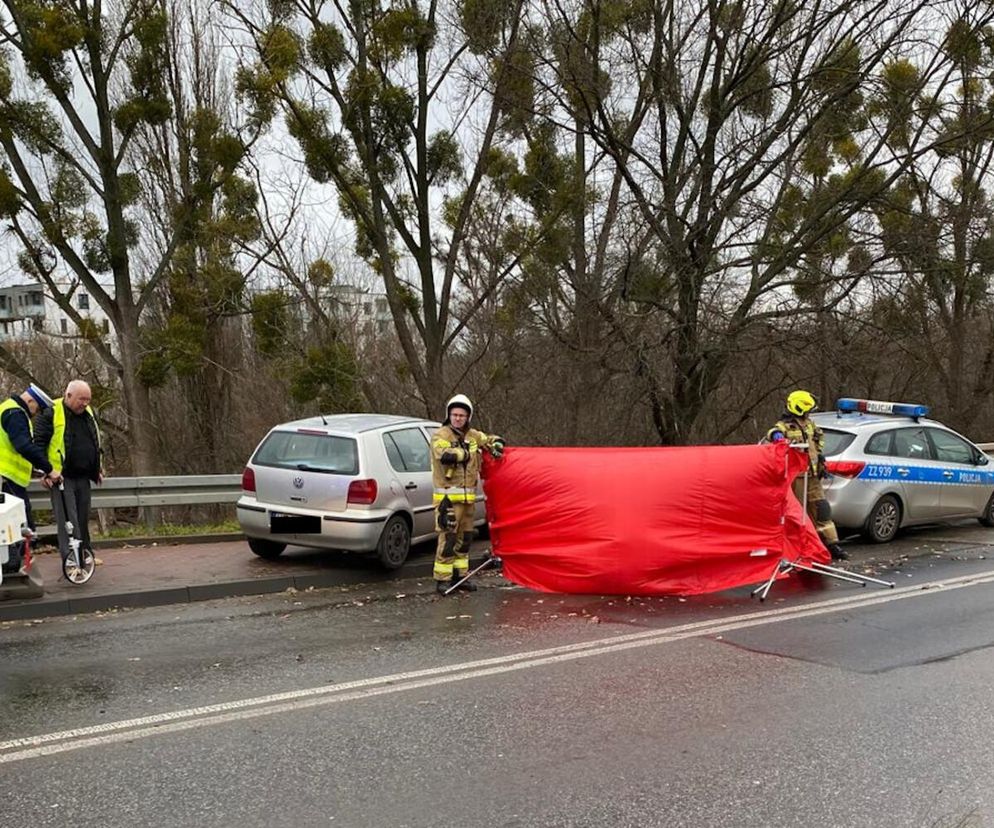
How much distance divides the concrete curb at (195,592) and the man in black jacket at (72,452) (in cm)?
68

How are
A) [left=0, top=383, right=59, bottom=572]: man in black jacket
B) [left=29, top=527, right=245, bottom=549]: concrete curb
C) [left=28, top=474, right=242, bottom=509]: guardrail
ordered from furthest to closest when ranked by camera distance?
[left=28, top=474, right=242, bottom=509]: guardrail → [left=29, top=527, right=245, bottom=549]: concrete curb → [left=0, top=383, right=59, bottom=572]: man in black jacket

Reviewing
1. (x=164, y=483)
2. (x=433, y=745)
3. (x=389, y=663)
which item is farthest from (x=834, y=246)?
(x=433, y=745)

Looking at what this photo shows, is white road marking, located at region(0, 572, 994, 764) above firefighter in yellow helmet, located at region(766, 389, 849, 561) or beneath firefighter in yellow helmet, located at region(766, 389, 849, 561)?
beneath

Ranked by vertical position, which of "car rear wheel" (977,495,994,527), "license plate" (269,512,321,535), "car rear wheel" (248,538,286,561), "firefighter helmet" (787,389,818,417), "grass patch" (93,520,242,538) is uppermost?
"firefighter helmet" (787,389,818,417)

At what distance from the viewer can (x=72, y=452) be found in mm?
8297

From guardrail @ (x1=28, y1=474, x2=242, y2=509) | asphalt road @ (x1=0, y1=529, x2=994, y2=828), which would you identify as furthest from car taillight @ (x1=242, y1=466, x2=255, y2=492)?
guardrail @ (x1=28, y1=474, x2=242, y2=509)

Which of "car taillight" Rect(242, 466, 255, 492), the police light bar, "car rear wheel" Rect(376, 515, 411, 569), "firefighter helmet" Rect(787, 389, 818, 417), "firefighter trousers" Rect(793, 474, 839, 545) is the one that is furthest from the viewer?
the police light bar

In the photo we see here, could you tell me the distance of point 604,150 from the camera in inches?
609

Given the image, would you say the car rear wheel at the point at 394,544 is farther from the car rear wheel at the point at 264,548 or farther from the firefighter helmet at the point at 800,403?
the firefighter helmet at the point at 800,403

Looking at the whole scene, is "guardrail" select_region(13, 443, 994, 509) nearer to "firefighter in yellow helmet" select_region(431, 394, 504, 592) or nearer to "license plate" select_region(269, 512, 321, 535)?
"license plate" select_region(269, 512, 321, 535)

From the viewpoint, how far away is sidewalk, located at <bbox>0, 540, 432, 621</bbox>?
302 inches

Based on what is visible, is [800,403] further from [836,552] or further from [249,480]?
[249,480]

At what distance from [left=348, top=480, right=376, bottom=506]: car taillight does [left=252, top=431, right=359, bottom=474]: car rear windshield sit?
0.49 ft

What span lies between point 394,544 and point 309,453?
1.24 meters
